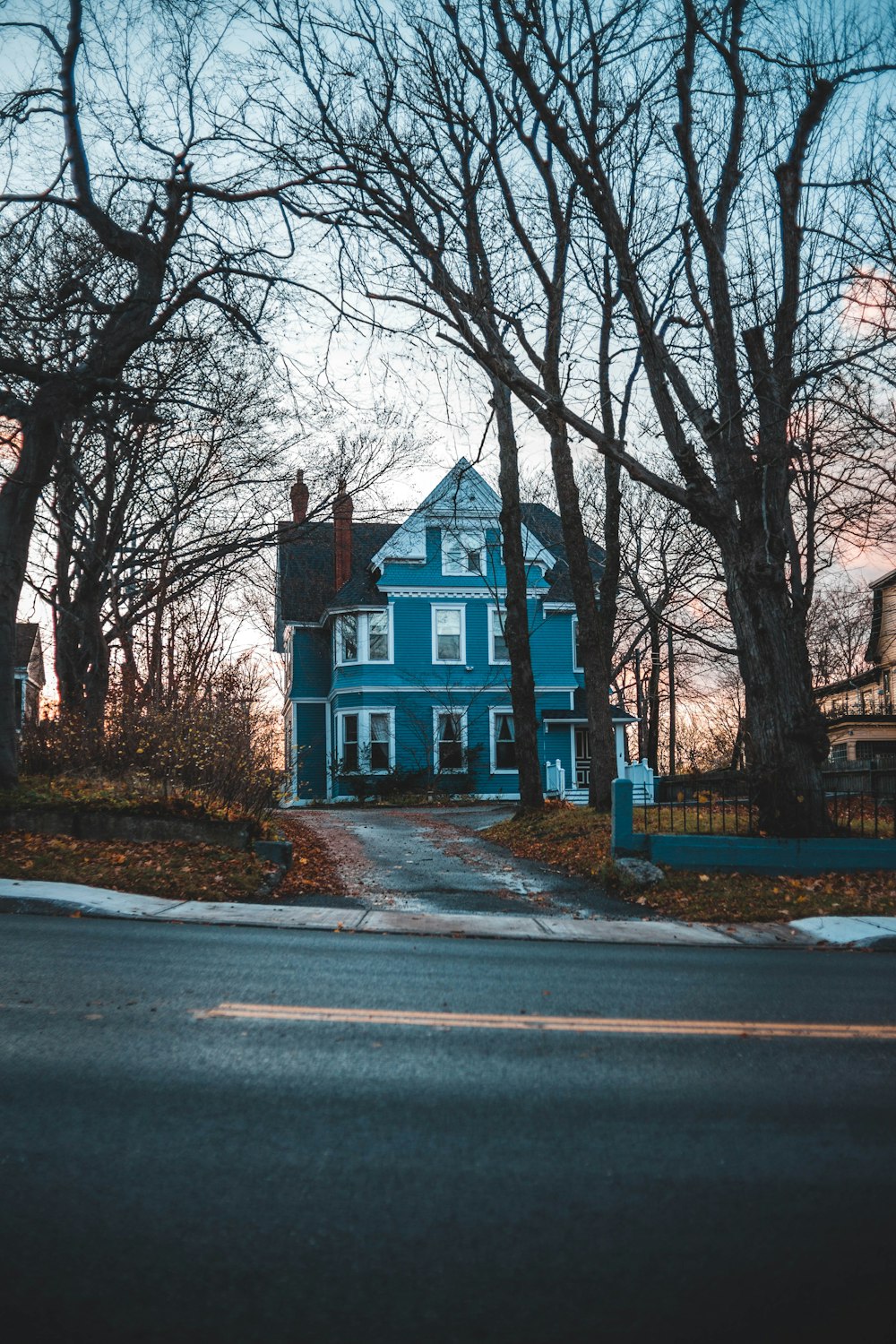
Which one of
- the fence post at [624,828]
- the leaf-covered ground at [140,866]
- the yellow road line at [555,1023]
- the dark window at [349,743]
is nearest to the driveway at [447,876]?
the fence post at [624,828]

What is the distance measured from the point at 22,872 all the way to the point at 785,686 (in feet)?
33.9

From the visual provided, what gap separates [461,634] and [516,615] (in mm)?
16031

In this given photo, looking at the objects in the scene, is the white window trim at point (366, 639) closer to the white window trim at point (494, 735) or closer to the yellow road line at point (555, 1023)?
the white window trim at point (494, 735)

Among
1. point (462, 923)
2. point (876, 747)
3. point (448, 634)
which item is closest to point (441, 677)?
point (448, 634)

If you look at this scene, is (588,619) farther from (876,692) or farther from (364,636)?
(876,692)

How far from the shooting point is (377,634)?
39.0 m

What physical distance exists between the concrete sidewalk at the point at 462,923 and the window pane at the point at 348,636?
27.0m

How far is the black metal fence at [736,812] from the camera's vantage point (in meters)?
15.1

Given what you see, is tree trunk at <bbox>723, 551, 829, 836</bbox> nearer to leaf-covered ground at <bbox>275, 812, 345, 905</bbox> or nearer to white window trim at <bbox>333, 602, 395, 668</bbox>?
leaf-covered ground at <bbox>275, 812, 345, 905</bbox>

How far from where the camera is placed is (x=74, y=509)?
82.7 ft

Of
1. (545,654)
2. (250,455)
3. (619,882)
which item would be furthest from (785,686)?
(545,654)

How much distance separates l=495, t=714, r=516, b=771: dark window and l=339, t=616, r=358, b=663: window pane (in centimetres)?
580

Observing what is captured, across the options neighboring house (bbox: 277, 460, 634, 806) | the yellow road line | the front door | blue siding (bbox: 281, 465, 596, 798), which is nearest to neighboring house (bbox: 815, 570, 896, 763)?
neighboring house (bbox: 277, 460, 634, 806)

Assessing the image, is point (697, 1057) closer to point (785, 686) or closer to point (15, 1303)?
A: point (15, 1303)
